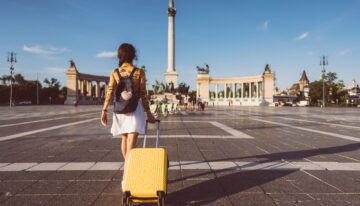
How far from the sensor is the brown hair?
12.8 ft

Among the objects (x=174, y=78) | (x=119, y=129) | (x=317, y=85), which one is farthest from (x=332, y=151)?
(x=317, y=85)

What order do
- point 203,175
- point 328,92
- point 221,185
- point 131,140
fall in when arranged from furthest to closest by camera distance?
point 328,92 → point 203,175 → point 221,185 → point 131,140

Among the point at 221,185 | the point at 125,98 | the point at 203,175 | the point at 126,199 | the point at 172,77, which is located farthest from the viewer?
the point at 172,77

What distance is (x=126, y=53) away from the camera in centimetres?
390

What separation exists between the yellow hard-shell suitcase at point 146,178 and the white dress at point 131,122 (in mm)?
474

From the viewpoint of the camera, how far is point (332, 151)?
7152mm

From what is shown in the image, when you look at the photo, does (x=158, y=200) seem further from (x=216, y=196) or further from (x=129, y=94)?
(x=129, y=94)

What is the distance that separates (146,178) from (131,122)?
0.83 meters

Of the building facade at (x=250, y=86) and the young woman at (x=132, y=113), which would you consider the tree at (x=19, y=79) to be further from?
the young woman at (x=132, y=113)

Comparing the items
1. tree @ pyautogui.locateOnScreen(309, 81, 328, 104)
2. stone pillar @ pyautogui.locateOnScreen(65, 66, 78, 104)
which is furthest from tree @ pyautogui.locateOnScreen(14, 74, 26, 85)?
tree @ pyautogui.locateOnScreen(309, 81, 328, 104)

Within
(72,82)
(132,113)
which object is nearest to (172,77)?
(72,82)

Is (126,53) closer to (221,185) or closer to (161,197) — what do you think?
(161,197)

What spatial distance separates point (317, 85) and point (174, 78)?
64.2 m

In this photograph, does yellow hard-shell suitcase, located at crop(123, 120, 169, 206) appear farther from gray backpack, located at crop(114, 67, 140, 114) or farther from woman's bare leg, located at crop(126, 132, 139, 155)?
gray backpack, located at crop(114, 67, 140, 114)
